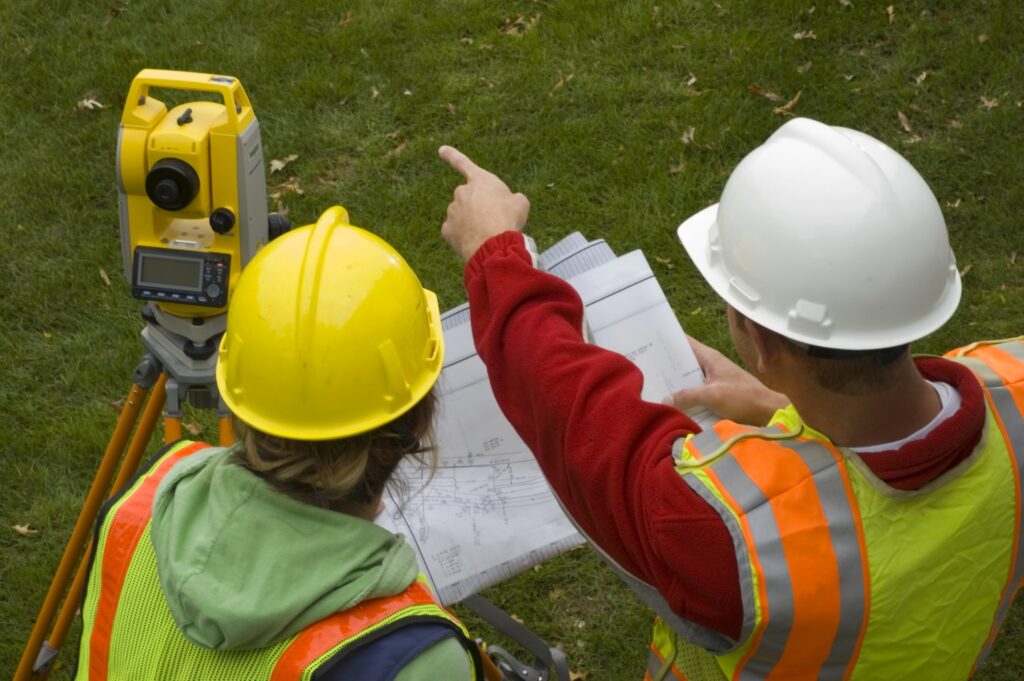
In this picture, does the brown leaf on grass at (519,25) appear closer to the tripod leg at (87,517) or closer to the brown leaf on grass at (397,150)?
the brown leaf on grass at (397,150)

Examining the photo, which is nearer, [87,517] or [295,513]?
[295,513]

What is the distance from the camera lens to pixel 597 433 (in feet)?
5.65

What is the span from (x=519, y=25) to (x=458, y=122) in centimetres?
84

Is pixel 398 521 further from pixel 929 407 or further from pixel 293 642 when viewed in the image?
pixel 929 407

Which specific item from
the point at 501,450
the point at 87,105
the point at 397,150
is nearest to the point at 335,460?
the point at 501,450

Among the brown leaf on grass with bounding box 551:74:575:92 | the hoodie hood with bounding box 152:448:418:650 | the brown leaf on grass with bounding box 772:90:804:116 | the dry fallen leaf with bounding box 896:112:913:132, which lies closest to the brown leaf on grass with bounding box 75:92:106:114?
the brown leaf on grass with bounding box 551:74:575:92

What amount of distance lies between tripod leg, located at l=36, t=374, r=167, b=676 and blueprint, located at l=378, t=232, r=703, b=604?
90cm

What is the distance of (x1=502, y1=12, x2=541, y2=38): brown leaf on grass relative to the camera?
6027 mm

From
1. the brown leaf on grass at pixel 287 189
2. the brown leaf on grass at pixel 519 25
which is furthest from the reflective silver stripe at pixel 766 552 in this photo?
the brown leaf on grass at pixel 519 25

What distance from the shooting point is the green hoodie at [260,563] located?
62.4 inches

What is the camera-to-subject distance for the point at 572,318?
1901 millimetres

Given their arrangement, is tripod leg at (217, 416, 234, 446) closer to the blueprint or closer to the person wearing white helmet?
the blueprint

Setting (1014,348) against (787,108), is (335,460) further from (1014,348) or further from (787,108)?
(787,108)

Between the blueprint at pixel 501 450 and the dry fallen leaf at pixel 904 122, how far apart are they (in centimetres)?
358
